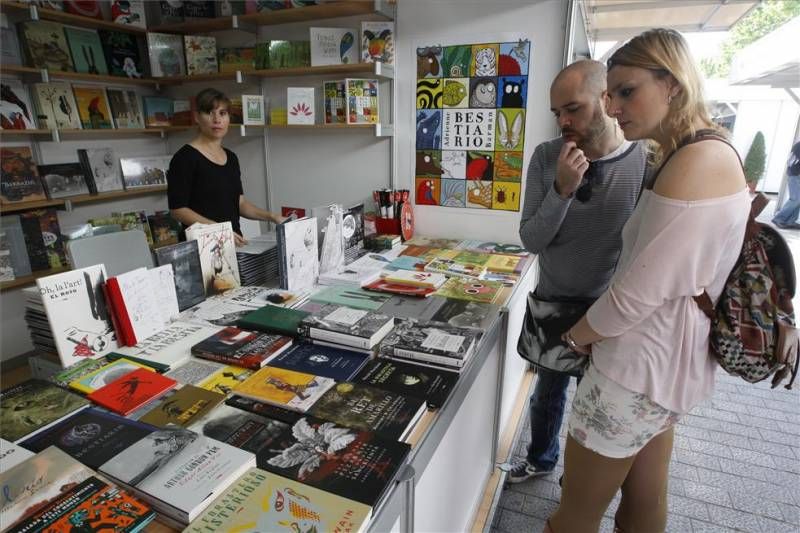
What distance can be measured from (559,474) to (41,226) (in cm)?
350

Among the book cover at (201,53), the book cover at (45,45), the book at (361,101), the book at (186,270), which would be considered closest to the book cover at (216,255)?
the book at (186,270)

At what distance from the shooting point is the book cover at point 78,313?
1.18 metres

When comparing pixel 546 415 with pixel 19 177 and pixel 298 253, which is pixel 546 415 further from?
pixel 19 177

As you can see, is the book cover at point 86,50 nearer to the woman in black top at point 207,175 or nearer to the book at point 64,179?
the book at point 64,179

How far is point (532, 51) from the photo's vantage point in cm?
245

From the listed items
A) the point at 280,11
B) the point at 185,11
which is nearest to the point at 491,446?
the point at 280,11

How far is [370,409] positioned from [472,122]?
204 centimetres

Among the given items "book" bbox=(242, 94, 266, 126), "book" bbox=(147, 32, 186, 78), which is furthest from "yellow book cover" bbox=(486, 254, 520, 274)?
"book" bbox=(147, 32, 186, 78)

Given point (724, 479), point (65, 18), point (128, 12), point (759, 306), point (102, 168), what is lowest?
point (724, 479)

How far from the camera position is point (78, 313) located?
1.24 m

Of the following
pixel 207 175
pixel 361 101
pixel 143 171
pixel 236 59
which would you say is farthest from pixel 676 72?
pixel 143 171

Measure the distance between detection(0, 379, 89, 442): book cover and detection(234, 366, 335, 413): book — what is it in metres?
0.38

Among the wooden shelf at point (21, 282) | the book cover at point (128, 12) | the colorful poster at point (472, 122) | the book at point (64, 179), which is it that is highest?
the book cover at point (128, 12)

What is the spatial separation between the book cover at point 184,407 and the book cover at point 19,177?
106 inches
